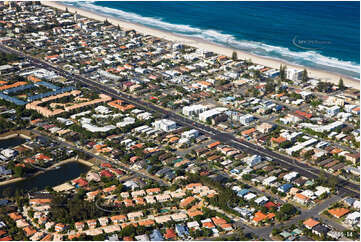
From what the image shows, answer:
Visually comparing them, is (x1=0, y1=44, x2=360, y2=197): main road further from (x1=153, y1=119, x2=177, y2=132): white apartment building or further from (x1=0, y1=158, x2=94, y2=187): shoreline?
(x1=0, y1=158, x2=94, y2=187): shoreline

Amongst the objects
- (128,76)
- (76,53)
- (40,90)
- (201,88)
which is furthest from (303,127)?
(76,53)

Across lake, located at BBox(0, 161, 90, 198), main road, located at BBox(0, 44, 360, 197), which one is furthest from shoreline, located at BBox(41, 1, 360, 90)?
lake, located at BBox(0, 161, 90, 198)

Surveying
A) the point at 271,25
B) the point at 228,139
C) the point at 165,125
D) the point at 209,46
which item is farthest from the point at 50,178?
the point at 271,25

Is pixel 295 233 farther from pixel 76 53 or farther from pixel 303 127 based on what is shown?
pixel 76 53

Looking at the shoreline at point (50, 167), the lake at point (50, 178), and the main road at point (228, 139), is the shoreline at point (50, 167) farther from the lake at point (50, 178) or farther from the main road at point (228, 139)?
the main road at point (228, 139)

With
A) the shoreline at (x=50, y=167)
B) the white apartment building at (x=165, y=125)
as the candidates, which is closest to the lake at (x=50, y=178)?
the shoreline at (x=50, y=167)

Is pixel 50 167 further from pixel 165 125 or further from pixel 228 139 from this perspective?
pixel 228 139

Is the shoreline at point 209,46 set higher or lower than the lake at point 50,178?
higher
